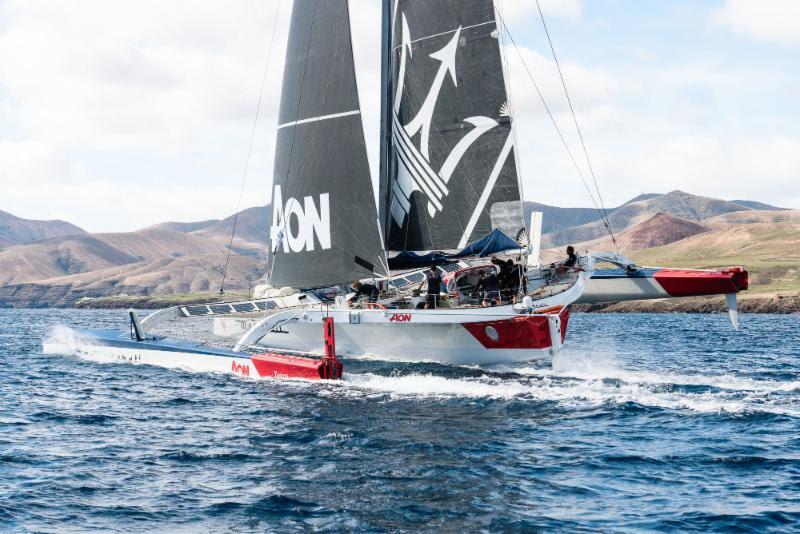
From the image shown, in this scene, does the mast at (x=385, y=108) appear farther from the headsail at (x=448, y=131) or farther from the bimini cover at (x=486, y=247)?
the bimini cover at (x=486, y=247)

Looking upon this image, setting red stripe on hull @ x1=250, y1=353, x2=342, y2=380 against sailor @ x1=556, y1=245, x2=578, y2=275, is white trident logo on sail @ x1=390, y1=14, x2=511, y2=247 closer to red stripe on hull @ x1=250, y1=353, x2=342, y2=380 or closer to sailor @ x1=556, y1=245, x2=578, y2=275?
sailor @ x1=556, y1=245, x2=578, y2=275

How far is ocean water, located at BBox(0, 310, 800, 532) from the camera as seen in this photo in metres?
11.3

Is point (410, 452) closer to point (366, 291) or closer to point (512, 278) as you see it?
point (512, 278)

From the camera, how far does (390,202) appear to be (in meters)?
31.0

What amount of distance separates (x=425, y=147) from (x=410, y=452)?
56.8 ft

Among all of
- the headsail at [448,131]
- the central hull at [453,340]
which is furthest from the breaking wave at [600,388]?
the headsail at [448,131]

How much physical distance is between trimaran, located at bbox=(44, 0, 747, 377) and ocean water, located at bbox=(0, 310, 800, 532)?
2.72 m

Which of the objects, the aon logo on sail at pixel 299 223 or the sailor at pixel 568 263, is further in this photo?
the aon logo on sail at pixel 299 223

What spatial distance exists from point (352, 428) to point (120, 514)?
6307mm

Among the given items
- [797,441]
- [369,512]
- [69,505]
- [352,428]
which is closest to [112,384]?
[352,428]

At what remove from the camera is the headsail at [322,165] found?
95.0ft

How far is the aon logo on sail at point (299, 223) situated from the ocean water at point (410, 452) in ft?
21.2

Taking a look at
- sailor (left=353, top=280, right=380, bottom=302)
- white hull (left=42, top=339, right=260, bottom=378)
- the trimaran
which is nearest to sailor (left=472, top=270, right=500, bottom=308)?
the trimaran

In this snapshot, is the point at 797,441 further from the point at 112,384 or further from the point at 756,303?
the point at 756,303
